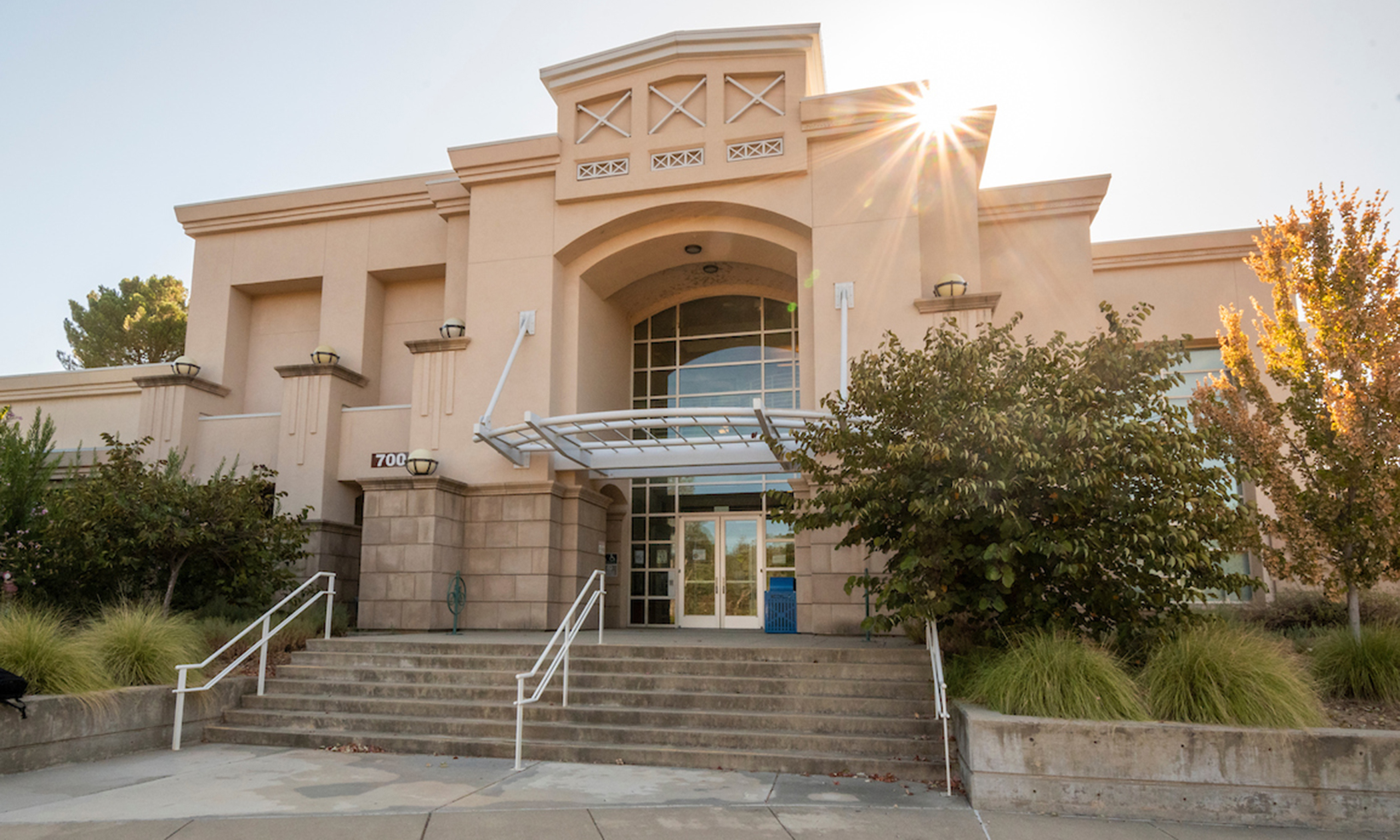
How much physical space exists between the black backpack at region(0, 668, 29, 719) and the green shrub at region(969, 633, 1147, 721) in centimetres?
837

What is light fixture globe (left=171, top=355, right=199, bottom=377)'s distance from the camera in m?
17.9

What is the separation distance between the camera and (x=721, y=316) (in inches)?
728

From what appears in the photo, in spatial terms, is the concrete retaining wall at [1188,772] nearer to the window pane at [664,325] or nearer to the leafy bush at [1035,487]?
the leafy bush at [1035,487]

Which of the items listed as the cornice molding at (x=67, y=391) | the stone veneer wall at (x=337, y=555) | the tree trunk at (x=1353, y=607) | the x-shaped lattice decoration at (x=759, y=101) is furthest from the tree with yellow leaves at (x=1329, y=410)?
the cornice molding at (x=67, y=391)

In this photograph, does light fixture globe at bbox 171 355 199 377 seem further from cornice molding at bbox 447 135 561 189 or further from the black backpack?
the black backpack

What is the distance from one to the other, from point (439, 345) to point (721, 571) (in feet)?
21.8

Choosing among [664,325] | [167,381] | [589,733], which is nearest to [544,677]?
[589,733]

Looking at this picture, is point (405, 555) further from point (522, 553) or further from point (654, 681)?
point (654, 681)

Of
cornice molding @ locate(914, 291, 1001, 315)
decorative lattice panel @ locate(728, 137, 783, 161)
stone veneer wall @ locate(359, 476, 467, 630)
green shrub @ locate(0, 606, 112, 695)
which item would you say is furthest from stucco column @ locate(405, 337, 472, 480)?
cornice molding @ locate(914, 291, 1001, 315)

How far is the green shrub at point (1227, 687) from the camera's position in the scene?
7.17m

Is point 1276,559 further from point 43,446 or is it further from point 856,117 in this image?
point 43,446

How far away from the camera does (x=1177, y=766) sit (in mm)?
7008

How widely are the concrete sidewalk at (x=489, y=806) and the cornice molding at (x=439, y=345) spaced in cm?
885

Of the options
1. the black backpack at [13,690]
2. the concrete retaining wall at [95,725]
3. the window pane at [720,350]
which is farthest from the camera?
the window pane at [720,350]
